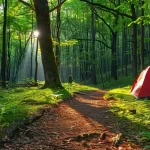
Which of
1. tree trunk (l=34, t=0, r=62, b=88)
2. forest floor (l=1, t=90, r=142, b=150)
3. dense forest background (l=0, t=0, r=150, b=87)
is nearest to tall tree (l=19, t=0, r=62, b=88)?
tree trunk (l=34, t=0, r=62, b=88)

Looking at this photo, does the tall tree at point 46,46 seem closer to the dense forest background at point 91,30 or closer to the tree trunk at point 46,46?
the tree trunk at point 46,46

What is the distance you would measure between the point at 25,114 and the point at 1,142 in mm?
2137

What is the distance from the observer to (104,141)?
186 inches

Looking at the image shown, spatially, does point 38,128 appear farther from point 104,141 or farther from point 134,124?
point 134,124

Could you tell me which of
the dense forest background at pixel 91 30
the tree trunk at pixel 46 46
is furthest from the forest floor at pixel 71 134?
the dense forest background at pixel 91 30

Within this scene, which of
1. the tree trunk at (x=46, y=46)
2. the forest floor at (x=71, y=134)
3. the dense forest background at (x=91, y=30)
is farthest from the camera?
the dense forest background at (x=91, y=30)

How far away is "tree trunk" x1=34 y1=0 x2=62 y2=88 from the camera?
41.2 feet

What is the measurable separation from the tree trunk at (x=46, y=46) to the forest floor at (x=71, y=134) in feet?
17.7

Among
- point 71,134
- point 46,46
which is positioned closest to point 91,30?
point 46,46

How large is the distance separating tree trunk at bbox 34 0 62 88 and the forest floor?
213 inches

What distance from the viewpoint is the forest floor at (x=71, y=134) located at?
4363 mm

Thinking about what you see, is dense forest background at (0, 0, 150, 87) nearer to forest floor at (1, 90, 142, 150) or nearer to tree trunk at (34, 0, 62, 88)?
tree trunk at (34, 0, 62, 88)

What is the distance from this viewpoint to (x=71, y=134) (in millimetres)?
5234

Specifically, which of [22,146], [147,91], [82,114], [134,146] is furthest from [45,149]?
[147,91]
